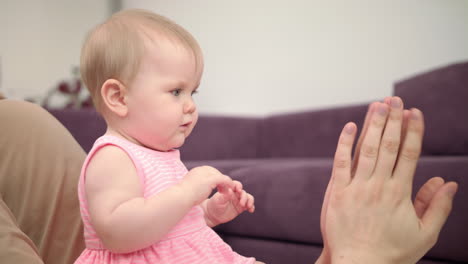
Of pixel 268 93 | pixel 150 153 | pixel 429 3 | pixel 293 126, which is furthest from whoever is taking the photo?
pixel 268 93

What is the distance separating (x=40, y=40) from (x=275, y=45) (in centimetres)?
186

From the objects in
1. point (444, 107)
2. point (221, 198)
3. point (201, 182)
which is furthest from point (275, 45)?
point (201, 182)

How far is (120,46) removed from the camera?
69 centimetres

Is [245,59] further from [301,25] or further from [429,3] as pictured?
[429,3]

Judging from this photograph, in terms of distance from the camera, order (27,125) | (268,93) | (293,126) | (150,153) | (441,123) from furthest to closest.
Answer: (268,93), (293,126), (441,123), (27,125), (150,153)

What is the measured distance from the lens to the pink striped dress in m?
0.65

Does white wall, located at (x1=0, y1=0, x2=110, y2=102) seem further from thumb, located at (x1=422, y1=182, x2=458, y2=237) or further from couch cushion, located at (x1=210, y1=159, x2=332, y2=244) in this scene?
thumb, located at (x1=422, y1=182, x2=458, y2=237)

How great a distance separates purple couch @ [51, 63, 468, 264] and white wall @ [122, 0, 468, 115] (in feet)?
1.03

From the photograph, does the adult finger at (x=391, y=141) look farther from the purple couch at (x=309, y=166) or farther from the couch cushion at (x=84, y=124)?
the couch cushion at (x=84, y=124)

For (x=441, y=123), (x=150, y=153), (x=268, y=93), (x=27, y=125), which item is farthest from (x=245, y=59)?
(x=150, y=153)

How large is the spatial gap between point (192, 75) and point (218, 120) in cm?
162

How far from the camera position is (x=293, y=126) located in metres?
2.25

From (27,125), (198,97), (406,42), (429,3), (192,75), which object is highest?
(429,3)

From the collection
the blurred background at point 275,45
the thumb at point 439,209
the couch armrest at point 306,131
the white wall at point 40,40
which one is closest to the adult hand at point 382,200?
the thumb at point 439,209
